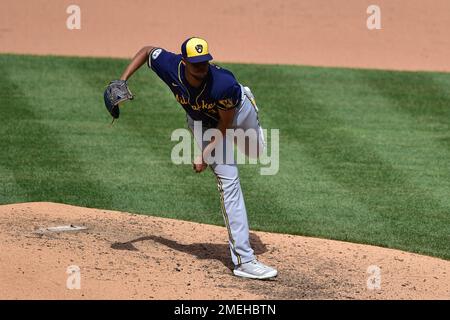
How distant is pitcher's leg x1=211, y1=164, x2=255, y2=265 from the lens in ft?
26.1

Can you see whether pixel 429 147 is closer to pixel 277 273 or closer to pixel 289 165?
pixel 289 165

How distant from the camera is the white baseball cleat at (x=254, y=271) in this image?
25.7ft

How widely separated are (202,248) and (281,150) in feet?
11.8

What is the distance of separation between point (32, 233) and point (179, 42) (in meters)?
8.04

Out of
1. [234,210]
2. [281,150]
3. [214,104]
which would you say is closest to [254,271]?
[234,210]

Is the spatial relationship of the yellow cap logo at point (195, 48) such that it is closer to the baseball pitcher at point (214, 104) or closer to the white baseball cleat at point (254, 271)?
the baseball pitcher at point (214, 104)

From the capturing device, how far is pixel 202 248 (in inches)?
343

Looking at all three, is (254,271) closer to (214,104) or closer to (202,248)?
(202,248)

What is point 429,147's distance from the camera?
40.3ft

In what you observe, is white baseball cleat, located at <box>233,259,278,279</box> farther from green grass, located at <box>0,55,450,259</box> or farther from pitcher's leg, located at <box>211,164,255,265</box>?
green grass, located at <box>0,55,450,259</box>

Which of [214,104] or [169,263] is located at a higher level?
[214,104]

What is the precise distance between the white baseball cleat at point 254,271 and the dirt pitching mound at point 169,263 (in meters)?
0.06
